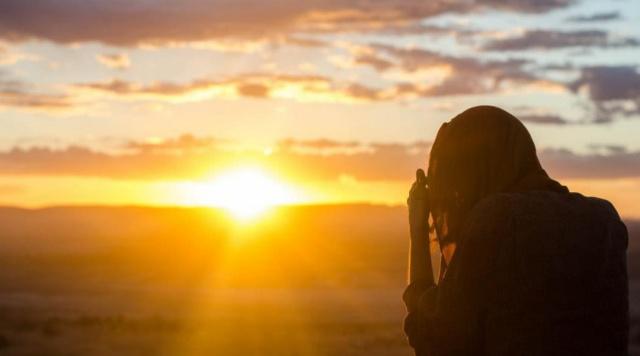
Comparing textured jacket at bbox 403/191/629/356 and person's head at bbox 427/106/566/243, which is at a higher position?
person's head at bbox 427/106/566/243

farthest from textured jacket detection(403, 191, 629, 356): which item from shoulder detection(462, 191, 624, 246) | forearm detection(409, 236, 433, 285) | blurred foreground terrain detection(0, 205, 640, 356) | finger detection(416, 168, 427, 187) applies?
blurred foreground terrain detection(0, 205, 640, 356)

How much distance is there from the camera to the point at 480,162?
3928 mm

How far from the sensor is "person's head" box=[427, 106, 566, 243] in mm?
3883

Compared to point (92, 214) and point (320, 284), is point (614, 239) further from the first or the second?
point (92, 214)

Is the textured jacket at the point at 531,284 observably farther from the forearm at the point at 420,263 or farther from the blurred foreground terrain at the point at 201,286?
the blurred foreground terrain at the point at 201,286

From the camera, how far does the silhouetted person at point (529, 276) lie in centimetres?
370


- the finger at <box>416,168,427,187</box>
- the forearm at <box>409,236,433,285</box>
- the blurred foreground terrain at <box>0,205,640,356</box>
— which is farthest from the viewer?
the blurred foreground terrain at <box>0,205,640,356</box>

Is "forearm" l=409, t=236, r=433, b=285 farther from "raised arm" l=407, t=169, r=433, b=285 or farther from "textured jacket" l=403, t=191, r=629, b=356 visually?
"textured jacket" l=403, t=191, r=629, b=356

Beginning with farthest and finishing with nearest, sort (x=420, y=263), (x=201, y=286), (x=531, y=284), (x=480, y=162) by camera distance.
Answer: (x=201, y=286) < (x=420, y=263) < (x=480, y=162) < (x=531, y=284)

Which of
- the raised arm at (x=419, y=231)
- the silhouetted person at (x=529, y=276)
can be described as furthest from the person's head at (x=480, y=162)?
the raised arm at (x=419, y=231)

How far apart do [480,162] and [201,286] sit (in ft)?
216

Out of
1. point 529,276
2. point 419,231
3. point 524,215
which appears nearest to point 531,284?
point 529,276

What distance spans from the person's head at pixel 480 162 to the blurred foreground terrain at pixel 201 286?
2155cm

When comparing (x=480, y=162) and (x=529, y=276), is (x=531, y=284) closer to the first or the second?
(x=529, y=276)
